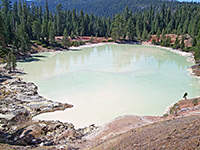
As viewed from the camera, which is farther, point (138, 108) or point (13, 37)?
point (13, 37)

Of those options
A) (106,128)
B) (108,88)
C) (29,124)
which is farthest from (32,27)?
(106,128)

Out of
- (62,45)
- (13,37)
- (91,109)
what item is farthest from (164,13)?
(91,109)

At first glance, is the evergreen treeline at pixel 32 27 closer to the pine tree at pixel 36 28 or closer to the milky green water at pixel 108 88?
the pine tree at pixel 36 28

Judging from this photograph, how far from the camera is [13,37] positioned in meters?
40.0

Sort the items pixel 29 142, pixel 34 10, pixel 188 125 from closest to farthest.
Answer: pixel 188 125 < pixel 29 142 < pixel 34 10

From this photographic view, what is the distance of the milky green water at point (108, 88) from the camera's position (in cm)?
1645

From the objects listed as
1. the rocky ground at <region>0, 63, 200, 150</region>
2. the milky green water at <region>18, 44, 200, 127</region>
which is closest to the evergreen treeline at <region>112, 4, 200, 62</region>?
the milky green water at <region>18, 44, 200, 127</region>

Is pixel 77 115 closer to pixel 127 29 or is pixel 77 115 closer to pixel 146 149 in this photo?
pixel 146 149

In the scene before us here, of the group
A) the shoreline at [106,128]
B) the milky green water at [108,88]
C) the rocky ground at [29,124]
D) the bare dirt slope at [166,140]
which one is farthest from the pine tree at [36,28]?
the bare dirt slope at [166,140]

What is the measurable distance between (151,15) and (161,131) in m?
81.9

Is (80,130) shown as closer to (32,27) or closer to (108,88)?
(108,88)

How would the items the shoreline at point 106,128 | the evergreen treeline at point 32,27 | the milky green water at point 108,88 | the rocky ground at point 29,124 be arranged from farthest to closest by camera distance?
the evergreen treeline at point 32,27 → the milky green water at point 108,88 → the shoreline at point 106,128 → the rocky ground at point 29,124

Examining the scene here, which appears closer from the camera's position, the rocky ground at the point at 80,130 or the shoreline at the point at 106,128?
the rocky ground at the point at 80,130

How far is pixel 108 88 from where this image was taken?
21609 millimetres
